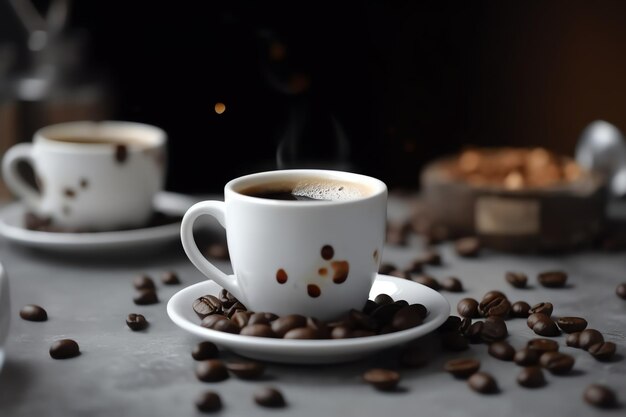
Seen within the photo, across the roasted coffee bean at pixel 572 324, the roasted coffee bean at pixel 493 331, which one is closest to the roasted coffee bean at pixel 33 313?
the roasted coffee bean at pixel 493 331

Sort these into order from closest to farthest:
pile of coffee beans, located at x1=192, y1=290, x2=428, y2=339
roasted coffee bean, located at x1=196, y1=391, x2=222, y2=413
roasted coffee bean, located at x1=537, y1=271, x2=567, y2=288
Answer: roasted coffee bean, located at x1=196, y1=391, x2=222, y2=413 → pile of coffee beans, located at x1=192, y1=290, x2=428, y2=339 → roasted coffee bean, located at x1=537, y1=271, x2=567, y2=288

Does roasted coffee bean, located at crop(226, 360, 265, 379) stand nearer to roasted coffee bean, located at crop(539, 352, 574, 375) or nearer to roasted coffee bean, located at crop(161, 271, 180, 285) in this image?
roasted coffee bean, located at crop(539, 352, 574, 375)

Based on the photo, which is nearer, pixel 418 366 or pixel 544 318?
pixel 418 366

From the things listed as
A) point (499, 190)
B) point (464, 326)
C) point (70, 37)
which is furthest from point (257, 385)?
point (70, 37)

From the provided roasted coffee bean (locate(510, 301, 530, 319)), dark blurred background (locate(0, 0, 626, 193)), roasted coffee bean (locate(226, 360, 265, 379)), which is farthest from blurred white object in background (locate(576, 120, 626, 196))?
roasted coffee bean (locate(226, 360, 265, 379))

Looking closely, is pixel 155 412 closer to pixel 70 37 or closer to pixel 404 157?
pixel 70 37

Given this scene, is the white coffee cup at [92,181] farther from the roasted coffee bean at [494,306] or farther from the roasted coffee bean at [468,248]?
Answer: the roasted coffee bean at [494,306]

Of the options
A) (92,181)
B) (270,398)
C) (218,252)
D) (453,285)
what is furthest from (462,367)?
(92,181)
